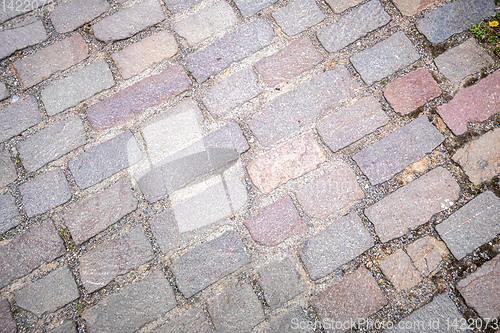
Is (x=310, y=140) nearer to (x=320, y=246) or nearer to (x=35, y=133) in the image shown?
(x=320, y=246)

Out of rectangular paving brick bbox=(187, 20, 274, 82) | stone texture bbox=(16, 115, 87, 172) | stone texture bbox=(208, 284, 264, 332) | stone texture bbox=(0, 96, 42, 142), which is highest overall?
stone texture bbox=(0, 96, 42, 142)

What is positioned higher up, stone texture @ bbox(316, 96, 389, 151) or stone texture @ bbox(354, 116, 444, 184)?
stone texture @ bbox(316, 96, 389, 151)

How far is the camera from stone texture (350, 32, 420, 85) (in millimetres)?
1996

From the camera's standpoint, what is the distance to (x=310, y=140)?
1.90 m

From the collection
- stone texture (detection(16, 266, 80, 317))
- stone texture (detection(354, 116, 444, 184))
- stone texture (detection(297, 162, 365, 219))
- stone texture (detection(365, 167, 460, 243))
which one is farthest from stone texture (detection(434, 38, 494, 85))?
stone texture (detection(16, 266, 80, 317))

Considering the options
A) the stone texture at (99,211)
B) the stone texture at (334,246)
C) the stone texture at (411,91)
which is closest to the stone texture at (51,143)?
the stone texture at (99,211)

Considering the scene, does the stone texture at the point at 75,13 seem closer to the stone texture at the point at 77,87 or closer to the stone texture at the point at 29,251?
the stone texture at the point at 77,87

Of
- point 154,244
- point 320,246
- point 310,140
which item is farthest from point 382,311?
point 154,244

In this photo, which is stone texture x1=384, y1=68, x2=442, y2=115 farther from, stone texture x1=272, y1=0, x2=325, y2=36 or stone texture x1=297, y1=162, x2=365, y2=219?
stone texture x1=272, y1=0, x2=325, y2=36

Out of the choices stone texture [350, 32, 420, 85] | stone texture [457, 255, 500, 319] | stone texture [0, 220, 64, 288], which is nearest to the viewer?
stone texture [457, 255, 500, 319]

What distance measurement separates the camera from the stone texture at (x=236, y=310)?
5.52 feet

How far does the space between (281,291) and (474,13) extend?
2.16 metres

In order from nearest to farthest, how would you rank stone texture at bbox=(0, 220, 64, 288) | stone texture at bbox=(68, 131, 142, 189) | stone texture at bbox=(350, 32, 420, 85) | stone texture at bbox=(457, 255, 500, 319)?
stone texture at bbox=(457, 255, 500, 319)
stone texture at bbox=(0, 220, 64, 288)
stone texture at bbox=(68, 131, 142, 189)
stone texture at bbox=(350, 32, 420, 85)

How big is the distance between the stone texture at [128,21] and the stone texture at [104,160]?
73 cm
